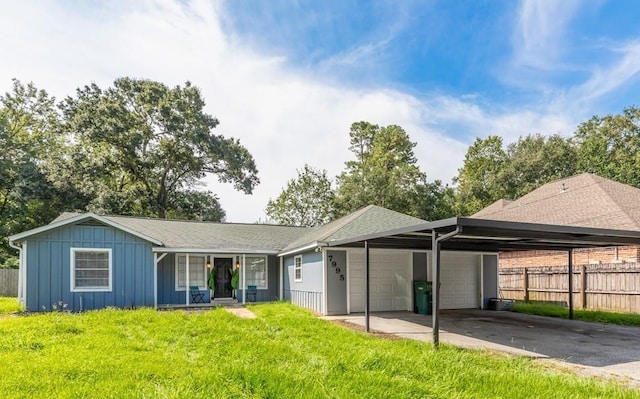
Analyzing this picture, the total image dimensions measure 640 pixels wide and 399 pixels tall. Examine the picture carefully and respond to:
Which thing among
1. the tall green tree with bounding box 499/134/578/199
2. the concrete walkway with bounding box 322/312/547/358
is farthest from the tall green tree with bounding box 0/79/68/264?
the tall green tree with bounding box 499/134/578/199

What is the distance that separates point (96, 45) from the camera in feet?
33.5

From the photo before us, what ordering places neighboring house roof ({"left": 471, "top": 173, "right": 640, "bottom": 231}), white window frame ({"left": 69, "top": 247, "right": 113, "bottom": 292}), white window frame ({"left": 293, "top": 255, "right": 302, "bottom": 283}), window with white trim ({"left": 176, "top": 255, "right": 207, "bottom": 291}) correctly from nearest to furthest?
white window frame ({"left": 69, "top": 247, "right": 113, "bottom": 292}) < white window frame ({"left": 293, "top": 255, "right": 302, "bottom": 283}) < neighboring house roof ({"left": 471, "top": 173, "right": 640, "bottom": 231}) < window with white trim ({"left": 176, "top": 255, "right": 207, "bottom": 291})

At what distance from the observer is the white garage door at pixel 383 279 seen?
489 inches

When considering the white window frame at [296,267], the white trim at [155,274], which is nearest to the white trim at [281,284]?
the white window frame at [296,267]

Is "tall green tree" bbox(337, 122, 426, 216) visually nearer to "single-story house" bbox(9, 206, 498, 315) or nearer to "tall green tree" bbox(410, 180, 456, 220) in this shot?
"tall green tree" bbox(410, 180, 456, 220)

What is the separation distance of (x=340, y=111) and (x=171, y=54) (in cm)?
607

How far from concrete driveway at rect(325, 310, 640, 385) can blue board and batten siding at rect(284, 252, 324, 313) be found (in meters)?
1.21

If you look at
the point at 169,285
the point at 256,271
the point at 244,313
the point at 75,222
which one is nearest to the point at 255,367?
the point at 244,313

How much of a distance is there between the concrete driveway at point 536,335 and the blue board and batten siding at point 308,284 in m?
1.21

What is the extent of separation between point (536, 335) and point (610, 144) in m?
27.9

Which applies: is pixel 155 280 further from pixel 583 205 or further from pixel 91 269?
pixel 583 205

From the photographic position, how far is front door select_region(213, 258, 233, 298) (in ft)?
52.4

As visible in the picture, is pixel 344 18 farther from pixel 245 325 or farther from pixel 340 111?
pixel 245 325

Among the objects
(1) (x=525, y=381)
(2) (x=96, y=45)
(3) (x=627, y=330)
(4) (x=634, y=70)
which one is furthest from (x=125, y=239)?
(4) (x=634, y=70)
